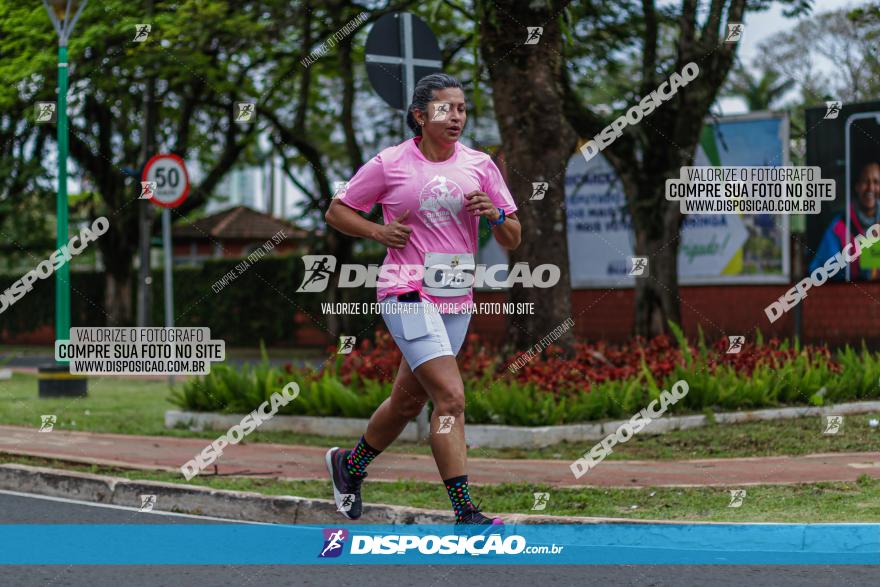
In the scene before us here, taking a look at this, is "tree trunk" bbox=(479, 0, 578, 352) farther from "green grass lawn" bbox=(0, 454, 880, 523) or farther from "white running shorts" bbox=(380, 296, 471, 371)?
"white running shorts" bbox=(380, 296, 471, 371)

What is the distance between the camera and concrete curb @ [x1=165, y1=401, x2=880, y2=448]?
920 centimetres

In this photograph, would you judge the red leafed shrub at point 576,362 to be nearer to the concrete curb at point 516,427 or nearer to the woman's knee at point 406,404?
the concrete curb at point 516,427

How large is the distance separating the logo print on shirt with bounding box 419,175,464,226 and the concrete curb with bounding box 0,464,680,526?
1514mm

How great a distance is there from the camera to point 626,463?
8.16 meters

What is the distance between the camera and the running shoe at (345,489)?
20.0 feet

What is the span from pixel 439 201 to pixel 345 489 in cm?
A: 157

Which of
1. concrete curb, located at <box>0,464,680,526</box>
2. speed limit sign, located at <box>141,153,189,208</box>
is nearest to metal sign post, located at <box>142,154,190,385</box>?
speed limit sign, located at <box>141,153,189,208</box>

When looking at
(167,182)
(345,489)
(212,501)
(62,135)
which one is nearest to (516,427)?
(212,501)

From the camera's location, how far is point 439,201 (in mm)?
5527

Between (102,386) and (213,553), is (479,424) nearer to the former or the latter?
(213,553)

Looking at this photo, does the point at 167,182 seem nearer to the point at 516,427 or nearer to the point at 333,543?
the point at 516,427

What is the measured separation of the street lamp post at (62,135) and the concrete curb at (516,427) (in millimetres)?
4675

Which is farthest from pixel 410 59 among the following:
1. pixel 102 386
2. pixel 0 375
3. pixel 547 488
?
pixel 0 375

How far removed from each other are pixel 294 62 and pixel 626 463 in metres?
15.4
